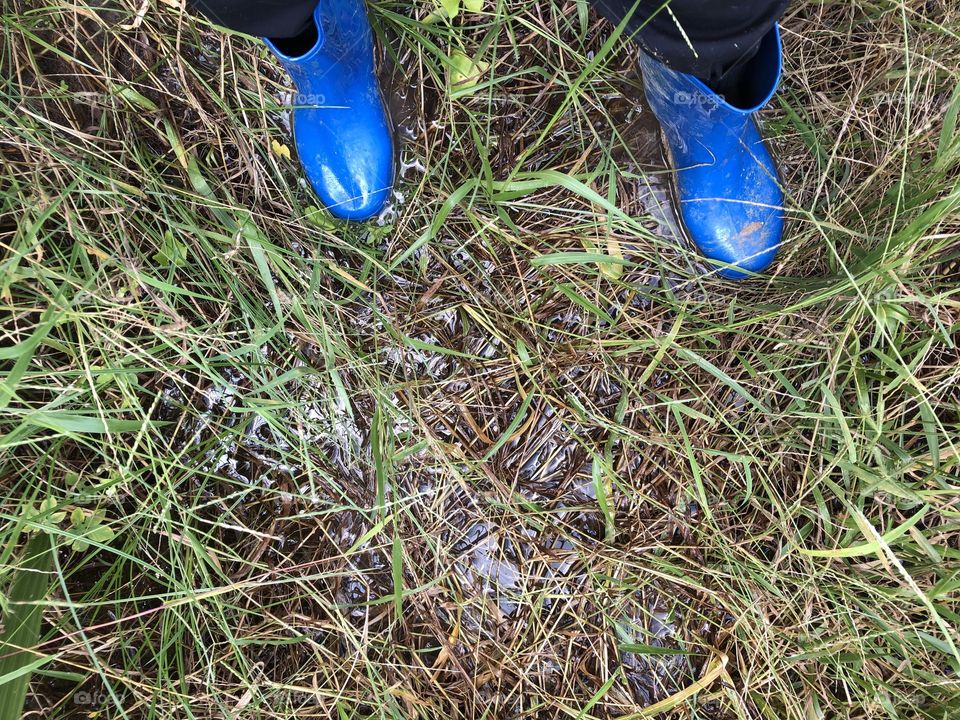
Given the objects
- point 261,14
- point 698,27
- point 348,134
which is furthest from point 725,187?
point 261,14

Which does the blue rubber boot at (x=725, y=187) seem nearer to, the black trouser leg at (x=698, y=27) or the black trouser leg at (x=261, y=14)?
the black trouser leg at (x=698, y=27)

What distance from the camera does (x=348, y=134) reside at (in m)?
1.04

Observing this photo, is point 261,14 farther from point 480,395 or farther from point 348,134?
point 480,395

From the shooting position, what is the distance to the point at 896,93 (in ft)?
3.39

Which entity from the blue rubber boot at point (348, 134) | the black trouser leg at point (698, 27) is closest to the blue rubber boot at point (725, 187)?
the black trouser leg at point (698, 27)

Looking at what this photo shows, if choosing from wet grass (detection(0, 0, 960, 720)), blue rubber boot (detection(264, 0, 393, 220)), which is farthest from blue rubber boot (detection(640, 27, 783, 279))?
blue rubber boot (detection(264, 0, 393, 220))

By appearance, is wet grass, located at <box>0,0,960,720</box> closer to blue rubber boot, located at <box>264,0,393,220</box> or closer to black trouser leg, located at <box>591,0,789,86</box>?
blue rubber boot, located at <box>264,0,393,220</box>

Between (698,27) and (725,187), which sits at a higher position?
(698,27)

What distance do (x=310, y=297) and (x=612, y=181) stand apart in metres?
0.52

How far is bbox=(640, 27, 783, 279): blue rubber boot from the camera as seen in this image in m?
0.99

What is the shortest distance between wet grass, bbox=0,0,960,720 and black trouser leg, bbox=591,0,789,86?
0.71ft

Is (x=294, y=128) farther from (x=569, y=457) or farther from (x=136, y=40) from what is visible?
(x=569, y=457)

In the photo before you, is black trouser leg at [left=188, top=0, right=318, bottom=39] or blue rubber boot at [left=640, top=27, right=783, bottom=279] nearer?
black trouser leg at [left=188, top=0, right=318, bottom=39]

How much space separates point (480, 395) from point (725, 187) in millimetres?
554
